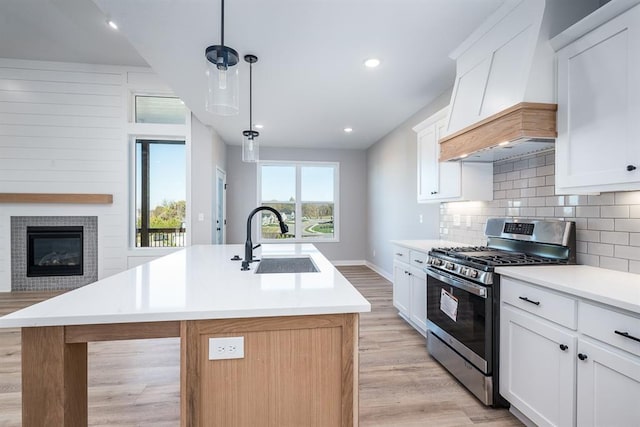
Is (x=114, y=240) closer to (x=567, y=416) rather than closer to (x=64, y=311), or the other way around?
(x=64, y=311)

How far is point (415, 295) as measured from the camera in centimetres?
313

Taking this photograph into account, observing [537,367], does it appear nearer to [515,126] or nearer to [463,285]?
[463,285]

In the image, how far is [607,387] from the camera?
1338mm

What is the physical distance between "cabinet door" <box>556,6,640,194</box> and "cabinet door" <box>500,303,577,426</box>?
0.83 meters

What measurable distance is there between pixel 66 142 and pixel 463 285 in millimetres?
6060

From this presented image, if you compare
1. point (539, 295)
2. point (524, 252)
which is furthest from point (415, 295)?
point (539, 295)

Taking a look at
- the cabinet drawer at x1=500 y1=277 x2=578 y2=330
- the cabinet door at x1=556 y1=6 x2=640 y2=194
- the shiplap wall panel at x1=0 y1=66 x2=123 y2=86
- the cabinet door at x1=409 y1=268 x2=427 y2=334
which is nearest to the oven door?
the cabinet drawer at x1=500 y1=277 x2=578 y2=330

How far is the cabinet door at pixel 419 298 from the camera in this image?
2.94 m

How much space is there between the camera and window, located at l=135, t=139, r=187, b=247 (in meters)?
5.16

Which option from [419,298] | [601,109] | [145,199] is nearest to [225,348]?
[601,109]

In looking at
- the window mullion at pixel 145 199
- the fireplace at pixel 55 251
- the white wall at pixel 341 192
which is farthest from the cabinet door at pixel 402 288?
the fireplace at pixel 55 251

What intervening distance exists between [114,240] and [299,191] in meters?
3.65

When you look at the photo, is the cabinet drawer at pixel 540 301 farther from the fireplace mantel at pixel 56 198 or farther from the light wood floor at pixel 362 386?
the fireplace mantel at pixel 56 198

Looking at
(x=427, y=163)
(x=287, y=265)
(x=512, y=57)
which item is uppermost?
(x=512, y=57)
